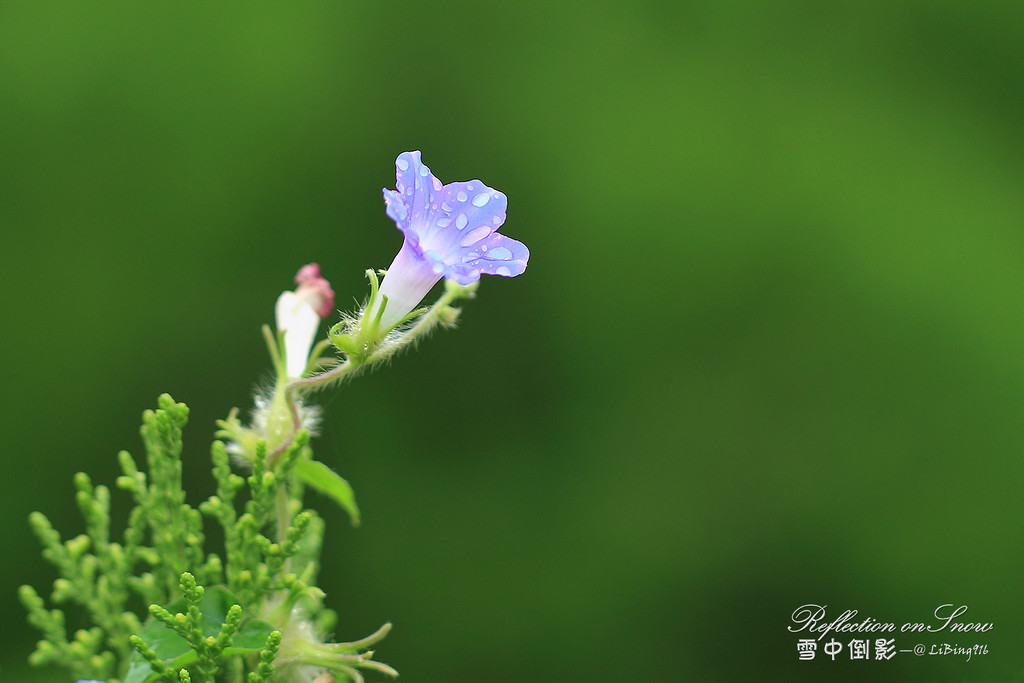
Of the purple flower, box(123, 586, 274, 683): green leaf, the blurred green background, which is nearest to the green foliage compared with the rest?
box(123, 586, 274, 683): green leaf

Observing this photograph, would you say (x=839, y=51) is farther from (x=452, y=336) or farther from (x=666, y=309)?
(x=452, y=336)

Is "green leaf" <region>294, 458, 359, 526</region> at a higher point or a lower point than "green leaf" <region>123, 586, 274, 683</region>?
higher

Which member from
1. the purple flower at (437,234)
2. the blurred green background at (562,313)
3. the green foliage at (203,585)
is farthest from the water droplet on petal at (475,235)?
the blurred green background at (562,313)

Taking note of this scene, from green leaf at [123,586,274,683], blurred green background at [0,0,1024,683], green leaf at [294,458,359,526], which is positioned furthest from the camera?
blurred green background at [0,0,1024,683]

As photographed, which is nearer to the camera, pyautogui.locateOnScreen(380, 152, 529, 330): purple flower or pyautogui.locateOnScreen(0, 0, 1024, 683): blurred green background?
pyautogui.locateOnScreen(380, 152, 529, 330): purple flower

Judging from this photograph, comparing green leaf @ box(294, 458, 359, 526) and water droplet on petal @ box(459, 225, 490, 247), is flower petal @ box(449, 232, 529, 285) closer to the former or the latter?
water droplet on petal @ box(459, 225, 490, 247)

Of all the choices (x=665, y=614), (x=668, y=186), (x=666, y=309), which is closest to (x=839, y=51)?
(x=668, y=186)

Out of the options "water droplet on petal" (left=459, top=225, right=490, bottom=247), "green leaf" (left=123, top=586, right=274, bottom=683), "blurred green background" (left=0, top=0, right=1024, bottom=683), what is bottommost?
"green leaf" (left=123, top=586, right=274, bottom=683)

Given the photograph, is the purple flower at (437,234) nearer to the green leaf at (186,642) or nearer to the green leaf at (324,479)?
the green leaf at (324,479)
